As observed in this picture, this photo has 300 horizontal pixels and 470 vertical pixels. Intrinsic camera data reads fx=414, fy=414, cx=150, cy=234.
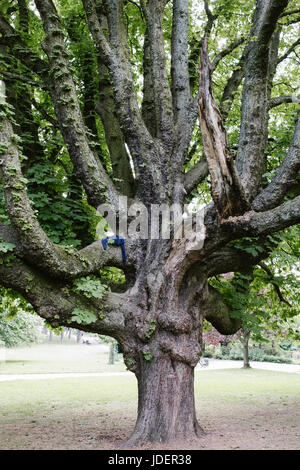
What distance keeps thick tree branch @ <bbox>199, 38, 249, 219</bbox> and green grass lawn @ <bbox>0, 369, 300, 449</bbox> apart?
12.8 ft

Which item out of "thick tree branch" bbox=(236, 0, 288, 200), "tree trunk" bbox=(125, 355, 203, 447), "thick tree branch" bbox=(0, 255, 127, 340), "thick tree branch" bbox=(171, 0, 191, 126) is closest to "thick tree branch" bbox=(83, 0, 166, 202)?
"thick tree branch" bbox=(171, 0, 191, 126)

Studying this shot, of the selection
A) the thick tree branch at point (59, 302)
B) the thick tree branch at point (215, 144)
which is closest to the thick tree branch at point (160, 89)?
the thick tree branch at point (215, 144)

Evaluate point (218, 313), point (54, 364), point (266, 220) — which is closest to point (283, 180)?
point (266, 220)

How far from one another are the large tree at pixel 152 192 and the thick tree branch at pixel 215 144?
0.05 feet

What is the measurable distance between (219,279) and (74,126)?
466 cm

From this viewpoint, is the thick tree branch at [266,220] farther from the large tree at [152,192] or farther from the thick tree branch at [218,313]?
the thick tree branch at [218,313]

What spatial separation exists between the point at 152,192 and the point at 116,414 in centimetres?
614

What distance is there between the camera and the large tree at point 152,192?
5895 mm

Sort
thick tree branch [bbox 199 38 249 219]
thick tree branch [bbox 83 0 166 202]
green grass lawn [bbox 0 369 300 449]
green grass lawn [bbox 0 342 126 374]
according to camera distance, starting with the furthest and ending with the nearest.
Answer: green grass lawn [bbox 0 342 126 374] → thick tree branch [bbox 83 0 166 202] → green grass lawn [bbox 0 369 300 449] → thick tree branch [bbox 199 38 249 219]

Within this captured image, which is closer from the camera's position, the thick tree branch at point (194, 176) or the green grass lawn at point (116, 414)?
the green grass lawn at point (116, 414)

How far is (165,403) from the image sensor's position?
6.52 metres

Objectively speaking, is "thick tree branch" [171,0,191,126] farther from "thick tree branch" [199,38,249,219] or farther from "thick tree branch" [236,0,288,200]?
A: "thick tree branch" [199,38,249,219]

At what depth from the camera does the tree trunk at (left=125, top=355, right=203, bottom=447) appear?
21.1 ft
